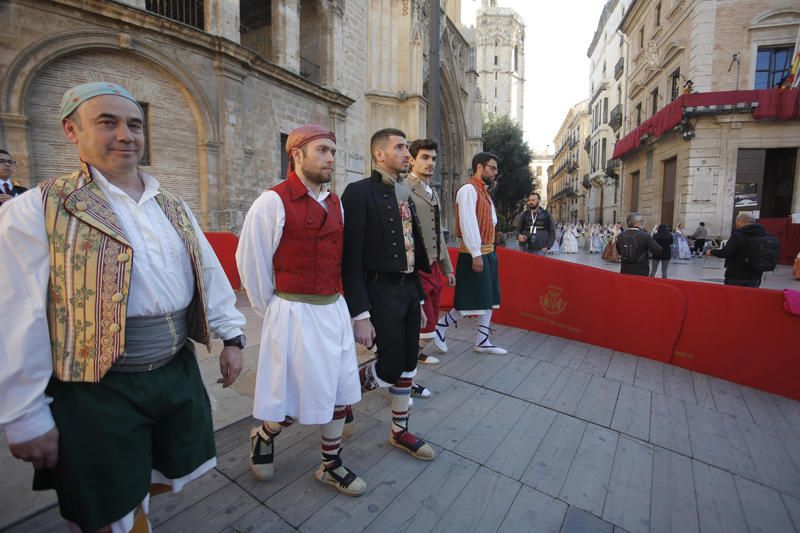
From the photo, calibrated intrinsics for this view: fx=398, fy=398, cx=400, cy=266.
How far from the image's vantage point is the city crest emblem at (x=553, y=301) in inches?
206

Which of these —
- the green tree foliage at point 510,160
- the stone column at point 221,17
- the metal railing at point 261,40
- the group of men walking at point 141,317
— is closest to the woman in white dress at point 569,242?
the green tree foliage at point 510,160

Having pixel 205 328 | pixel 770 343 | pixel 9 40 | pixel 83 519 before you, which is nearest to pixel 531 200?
pixel 770 343

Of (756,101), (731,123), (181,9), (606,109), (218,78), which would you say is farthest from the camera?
(606,109)

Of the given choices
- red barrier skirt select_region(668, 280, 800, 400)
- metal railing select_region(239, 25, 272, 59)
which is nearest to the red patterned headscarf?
red barrier skirt select_region(668, 280, 800, 400)

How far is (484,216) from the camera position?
4.50 meters

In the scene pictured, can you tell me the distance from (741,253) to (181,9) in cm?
1326

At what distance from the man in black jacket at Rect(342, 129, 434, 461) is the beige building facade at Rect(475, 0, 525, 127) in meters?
61.9

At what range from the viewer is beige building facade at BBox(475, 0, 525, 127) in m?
59.7

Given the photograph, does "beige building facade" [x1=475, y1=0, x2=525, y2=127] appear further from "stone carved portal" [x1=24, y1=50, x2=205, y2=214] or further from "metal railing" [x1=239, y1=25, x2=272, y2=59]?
"stone carved portal" [x1=24, y1=50, x2=205, y2=214]

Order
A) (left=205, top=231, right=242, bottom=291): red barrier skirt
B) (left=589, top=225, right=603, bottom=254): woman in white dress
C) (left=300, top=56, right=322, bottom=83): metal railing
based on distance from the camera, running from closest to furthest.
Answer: (left=205, top=231, right=242, bottom=291): red barrier skirt < (left=300, top=56, right=322, bottom=83): metal railing < (left=589, top=225, right=603, bottom=254): woman in white dress

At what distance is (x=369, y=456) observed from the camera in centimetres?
267

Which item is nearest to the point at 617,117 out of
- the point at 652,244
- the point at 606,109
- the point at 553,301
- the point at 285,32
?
the point at 606,109

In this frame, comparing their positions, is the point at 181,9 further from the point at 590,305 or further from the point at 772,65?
the point at 772,65

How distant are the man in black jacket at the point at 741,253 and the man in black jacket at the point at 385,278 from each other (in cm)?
565
